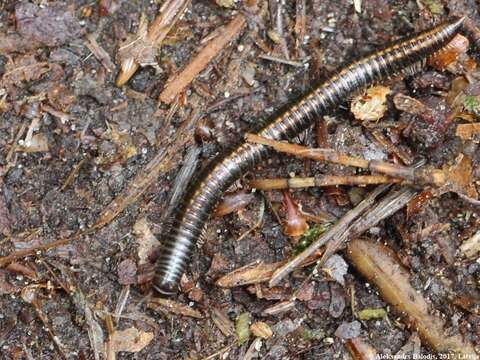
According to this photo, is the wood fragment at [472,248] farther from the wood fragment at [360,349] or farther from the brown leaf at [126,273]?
the brown leaf at [126,273]

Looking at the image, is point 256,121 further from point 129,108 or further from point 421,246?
point 421,246

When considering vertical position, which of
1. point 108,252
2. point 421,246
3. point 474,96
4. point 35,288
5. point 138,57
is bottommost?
point 35,288

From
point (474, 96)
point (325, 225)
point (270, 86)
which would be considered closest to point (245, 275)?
point (325, 225)

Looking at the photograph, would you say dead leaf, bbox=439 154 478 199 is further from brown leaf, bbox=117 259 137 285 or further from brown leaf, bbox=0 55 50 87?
brown leaf, bbox=0 55 50 87

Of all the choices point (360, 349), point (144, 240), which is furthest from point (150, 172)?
point (360, 349)

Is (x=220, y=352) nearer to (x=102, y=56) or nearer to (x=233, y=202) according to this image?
(x=233, y=202)

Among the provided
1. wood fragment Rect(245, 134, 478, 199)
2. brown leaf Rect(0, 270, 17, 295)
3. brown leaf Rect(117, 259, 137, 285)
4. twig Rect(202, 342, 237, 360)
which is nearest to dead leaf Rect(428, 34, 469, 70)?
wood fragment Rect(245, 134, 478, 199)

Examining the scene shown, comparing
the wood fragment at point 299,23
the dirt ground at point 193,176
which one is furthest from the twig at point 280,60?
the wood fragment at point 299,23
